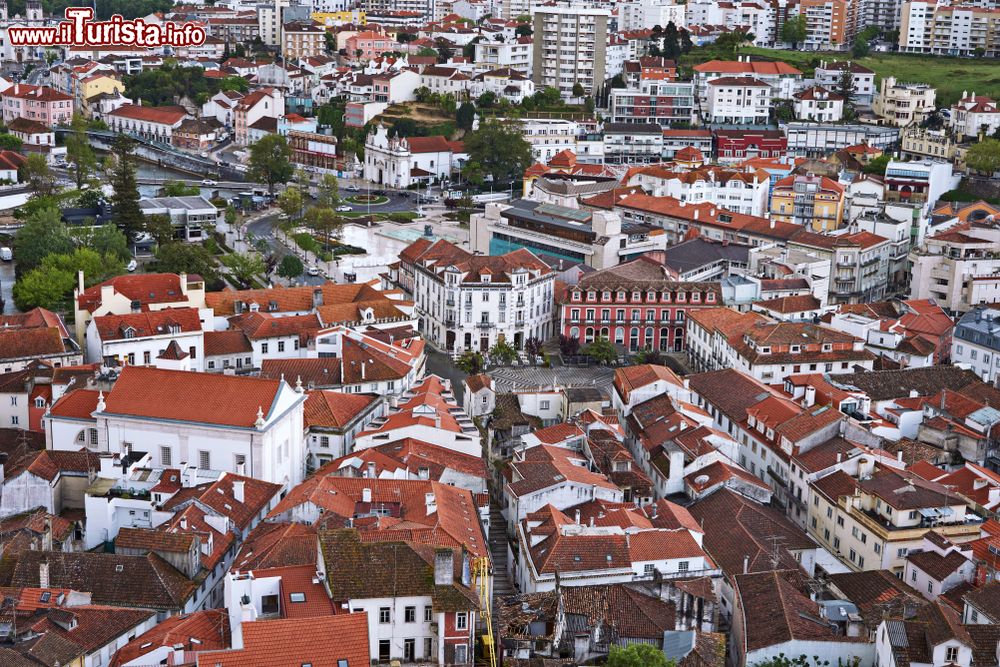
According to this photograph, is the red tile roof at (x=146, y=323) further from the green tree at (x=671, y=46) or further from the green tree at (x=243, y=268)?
the green tree at (x=671, y=46)

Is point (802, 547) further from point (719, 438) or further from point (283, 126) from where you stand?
point (283, 126)

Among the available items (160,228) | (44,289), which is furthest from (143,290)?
(160,228)

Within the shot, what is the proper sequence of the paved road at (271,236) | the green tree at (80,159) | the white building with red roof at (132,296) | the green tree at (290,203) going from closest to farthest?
the white building with red roof at (132,296) < the paved road at (271,236) < the green tree at (290,203) < the green tree at (80,159)

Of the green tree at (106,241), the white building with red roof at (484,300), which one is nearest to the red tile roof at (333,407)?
the white building with red roof at (484,300)

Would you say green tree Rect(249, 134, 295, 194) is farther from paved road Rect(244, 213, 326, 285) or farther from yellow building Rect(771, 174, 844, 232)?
yellow building Rect(771, 174, 844, 232)

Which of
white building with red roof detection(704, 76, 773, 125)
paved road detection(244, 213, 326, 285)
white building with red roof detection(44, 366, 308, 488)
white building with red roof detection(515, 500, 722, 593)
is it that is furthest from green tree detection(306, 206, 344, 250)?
white building with red roof detection(515, 500, 722, 593)

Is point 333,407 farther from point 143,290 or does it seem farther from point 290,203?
point 290,203
